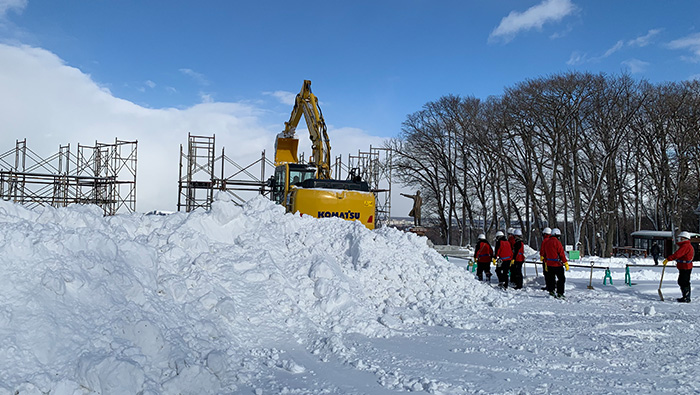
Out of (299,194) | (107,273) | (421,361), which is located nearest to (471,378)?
(421,361)

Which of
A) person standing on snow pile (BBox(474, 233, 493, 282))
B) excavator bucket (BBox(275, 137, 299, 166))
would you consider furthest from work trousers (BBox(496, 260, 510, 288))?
excavator bucket (BBox(275, 137, 299, 166))

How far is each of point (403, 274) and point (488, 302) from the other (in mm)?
1623

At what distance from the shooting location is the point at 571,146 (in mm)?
23328

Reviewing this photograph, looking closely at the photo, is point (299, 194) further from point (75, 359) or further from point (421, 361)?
point (75, 359)

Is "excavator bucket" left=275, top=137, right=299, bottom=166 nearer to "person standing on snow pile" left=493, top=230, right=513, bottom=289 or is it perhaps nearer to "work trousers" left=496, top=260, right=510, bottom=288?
"person standing on snow pile" left=493, top=230, right=513, bottom=289

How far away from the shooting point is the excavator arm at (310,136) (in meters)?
14.9

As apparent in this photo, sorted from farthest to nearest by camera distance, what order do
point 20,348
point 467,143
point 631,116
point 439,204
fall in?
point 439,204
point 467,143
point 631,116
point 20,348

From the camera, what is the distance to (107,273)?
5.36 meters

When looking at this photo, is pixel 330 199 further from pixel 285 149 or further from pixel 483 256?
pixel 285 149

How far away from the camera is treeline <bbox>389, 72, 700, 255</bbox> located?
22.8 meters

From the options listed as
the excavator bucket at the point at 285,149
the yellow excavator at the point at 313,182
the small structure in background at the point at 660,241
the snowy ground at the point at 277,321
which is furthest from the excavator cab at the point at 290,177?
the small structure in background at the point at 660,241

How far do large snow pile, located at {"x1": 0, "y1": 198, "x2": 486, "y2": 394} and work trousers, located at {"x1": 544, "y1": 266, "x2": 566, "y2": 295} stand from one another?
140cm

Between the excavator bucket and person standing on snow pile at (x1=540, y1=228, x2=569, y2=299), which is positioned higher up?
the excavator bucket

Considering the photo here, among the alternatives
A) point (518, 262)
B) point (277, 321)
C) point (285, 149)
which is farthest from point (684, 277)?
point (285, 149)
